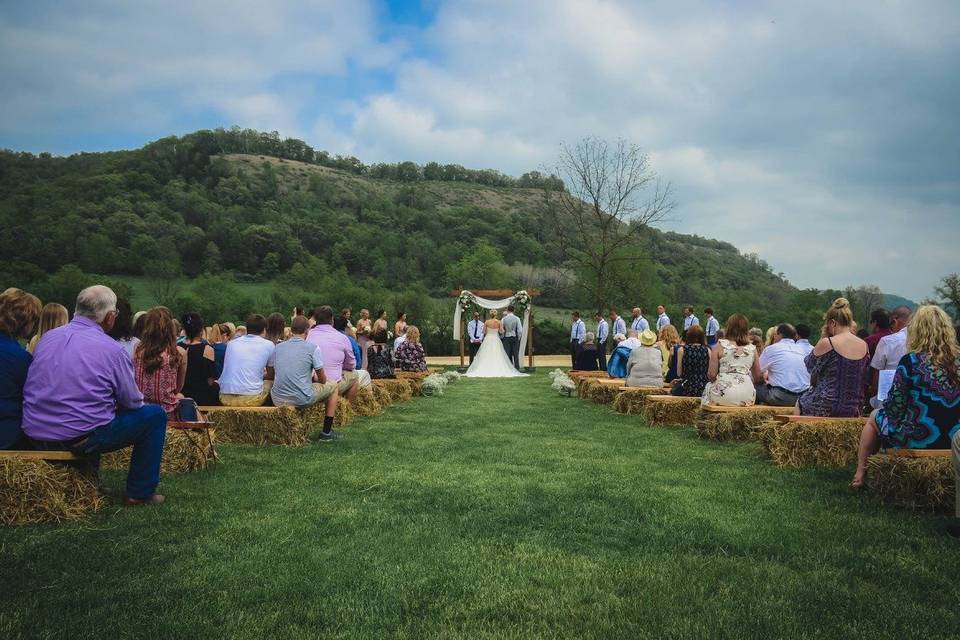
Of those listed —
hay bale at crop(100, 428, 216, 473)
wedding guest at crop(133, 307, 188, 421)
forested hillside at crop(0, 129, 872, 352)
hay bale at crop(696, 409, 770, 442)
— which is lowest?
hay bale at crop(100, 428, 216, 473)

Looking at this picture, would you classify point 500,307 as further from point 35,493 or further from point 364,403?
point 35,493

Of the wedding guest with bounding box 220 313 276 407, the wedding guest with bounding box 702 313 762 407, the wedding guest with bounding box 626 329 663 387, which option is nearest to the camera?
the wedding guest with bounding box 220 313 276 407

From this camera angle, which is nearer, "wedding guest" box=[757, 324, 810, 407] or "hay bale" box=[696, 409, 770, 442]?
"hay bale" box=[696, 409, 770, 442]

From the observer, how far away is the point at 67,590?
3.26 metres

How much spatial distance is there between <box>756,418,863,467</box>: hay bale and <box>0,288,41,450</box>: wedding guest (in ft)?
22.2

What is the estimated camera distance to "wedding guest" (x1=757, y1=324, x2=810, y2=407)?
8.57 metres

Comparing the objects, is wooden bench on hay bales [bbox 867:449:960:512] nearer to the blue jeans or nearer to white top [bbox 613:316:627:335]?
the blue jeans

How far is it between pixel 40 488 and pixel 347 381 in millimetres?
5156

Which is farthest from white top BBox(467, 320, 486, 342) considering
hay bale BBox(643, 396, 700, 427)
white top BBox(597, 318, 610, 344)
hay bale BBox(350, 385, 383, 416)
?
hay bale BBox(643, 396, 700, 427)

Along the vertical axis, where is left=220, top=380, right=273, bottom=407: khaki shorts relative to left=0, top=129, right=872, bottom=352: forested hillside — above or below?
below

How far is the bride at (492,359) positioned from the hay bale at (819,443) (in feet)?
47.6

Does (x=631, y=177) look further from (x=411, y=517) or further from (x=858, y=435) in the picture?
(x=411, y=517)

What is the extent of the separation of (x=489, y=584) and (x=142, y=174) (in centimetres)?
7570

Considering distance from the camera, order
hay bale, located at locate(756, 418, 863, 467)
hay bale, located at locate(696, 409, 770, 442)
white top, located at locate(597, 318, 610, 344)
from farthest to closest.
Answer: white top, located at locate(597, 318, 610, 344), hay bale, located at locate(696, 409, 770, 442), hay bale, located at locate(756, 418, 863, 467)
